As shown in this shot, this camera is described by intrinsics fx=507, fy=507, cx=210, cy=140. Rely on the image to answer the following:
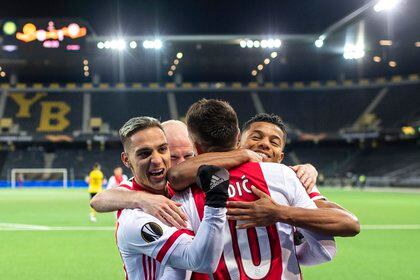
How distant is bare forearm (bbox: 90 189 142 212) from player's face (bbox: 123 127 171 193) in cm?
15

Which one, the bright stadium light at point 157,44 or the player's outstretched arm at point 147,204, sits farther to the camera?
the bright stadium light at point 157,44

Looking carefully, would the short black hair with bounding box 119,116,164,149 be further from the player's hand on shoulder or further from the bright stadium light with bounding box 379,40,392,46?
the bright stadium light with bounding box 379,40,392,46

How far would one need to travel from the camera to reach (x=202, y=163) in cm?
294

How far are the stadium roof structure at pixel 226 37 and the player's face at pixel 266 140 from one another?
3109 centimetres

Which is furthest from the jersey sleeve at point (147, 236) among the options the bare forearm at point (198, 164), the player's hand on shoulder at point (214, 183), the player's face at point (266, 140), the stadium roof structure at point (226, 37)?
the stadium roof structure at point (226, 37)

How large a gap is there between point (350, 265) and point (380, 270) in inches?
23.5

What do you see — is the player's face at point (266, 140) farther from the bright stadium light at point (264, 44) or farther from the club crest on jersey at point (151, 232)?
the bright stadium light at point (264, 44)

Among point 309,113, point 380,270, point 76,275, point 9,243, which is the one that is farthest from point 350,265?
point 309,113

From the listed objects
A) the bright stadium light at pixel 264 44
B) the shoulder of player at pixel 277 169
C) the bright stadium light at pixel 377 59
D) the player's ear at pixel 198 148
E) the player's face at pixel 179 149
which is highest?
the bright stadium light at pixel 377 59

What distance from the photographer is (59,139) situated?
177 feet

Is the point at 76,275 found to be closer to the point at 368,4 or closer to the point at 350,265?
the point at 350,265

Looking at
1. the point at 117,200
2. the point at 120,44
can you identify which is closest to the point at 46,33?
the point at 120,44

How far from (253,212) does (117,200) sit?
106cm

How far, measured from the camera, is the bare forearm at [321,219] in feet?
9.50
